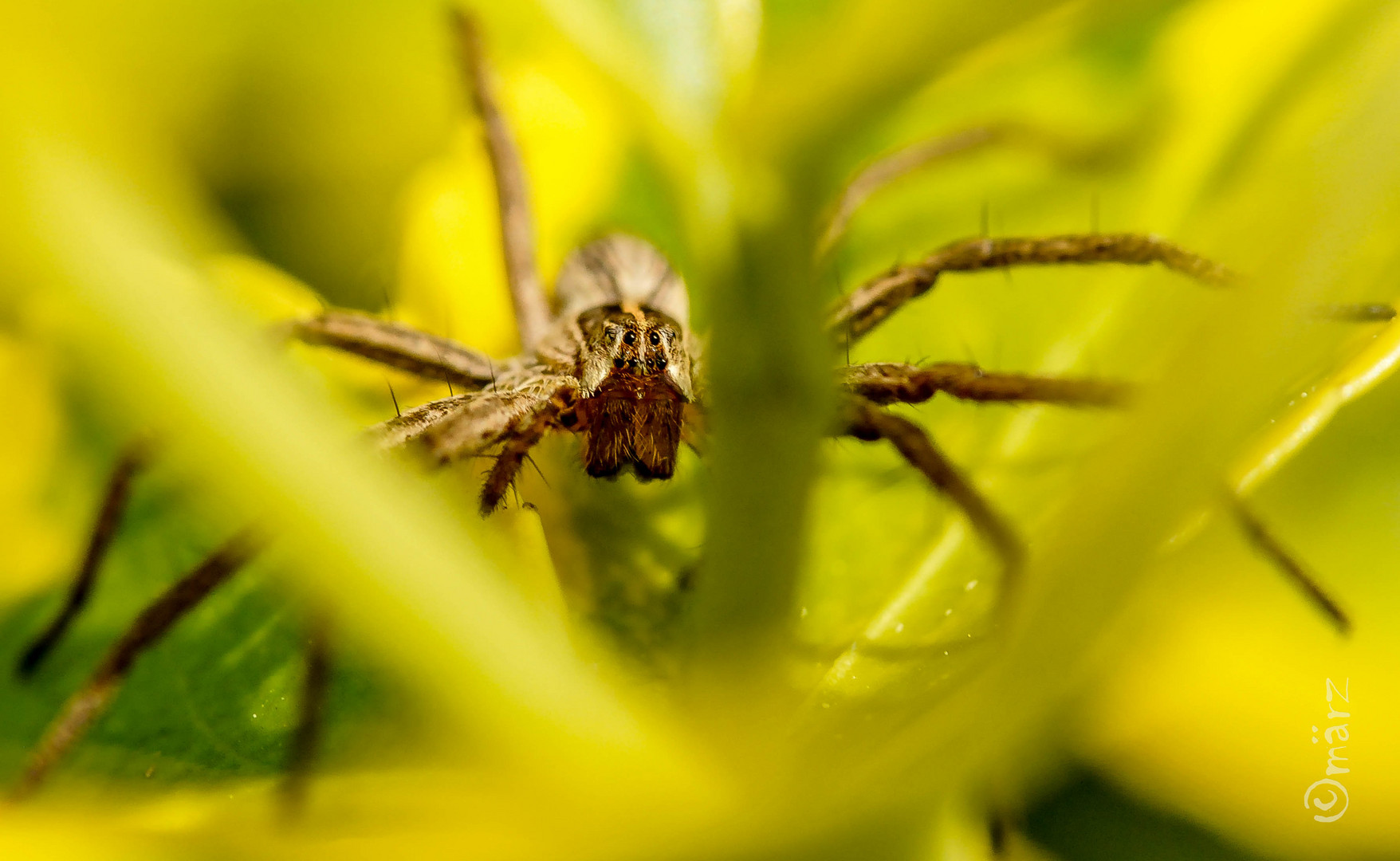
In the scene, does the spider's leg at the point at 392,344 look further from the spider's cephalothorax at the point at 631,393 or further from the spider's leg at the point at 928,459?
the spider's leg at the point at 928,459

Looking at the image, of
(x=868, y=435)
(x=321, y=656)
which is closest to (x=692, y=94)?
(x=868, y=435)

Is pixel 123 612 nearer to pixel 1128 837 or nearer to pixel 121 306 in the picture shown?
pixel 121 306

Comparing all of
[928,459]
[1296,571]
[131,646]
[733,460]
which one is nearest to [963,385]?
[928,459]

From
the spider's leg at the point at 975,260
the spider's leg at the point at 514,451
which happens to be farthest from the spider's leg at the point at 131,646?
the spider's leg at the point at 975,260

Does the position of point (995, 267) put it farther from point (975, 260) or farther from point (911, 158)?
point (911, 158)

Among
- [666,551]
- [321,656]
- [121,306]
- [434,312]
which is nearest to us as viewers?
[121,306]

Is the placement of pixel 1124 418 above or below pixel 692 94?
below
